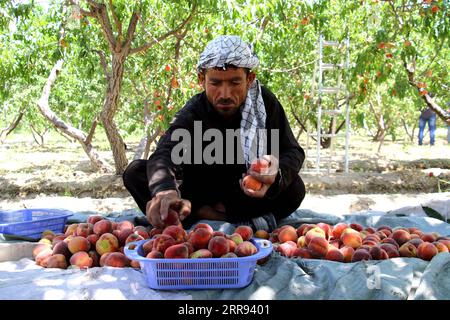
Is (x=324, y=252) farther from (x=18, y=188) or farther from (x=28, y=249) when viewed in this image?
(x=18, y=188)

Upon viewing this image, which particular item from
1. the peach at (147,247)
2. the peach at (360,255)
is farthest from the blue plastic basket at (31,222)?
the peach at (360,255)

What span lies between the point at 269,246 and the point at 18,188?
5871 mm

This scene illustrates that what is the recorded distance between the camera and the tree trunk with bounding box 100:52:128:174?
6.26 metres

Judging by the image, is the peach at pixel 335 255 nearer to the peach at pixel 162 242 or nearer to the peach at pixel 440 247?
the peach at pixel 440 247

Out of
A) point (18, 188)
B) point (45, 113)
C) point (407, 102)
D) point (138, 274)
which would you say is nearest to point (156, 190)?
point (138, 274)

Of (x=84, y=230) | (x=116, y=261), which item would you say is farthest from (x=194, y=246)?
(x=84, y=230)

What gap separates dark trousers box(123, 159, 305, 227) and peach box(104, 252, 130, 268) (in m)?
0.77

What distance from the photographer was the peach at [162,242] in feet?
6.31

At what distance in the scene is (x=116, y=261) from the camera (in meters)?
2.11

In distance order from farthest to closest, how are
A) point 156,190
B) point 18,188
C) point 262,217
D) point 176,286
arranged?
point 18,188
point 262,217
point 156,190
point 176,286

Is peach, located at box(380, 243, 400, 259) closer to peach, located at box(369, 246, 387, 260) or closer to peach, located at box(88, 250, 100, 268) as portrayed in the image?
peach, located at box(369, 246, 387, 260)

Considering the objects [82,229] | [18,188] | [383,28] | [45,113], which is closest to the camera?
[82,229]

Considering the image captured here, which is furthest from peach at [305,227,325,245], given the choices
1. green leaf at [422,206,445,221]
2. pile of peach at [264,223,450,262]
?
green leaf at [422,206,445,221]

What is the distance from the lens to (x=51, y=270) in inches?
81.6
